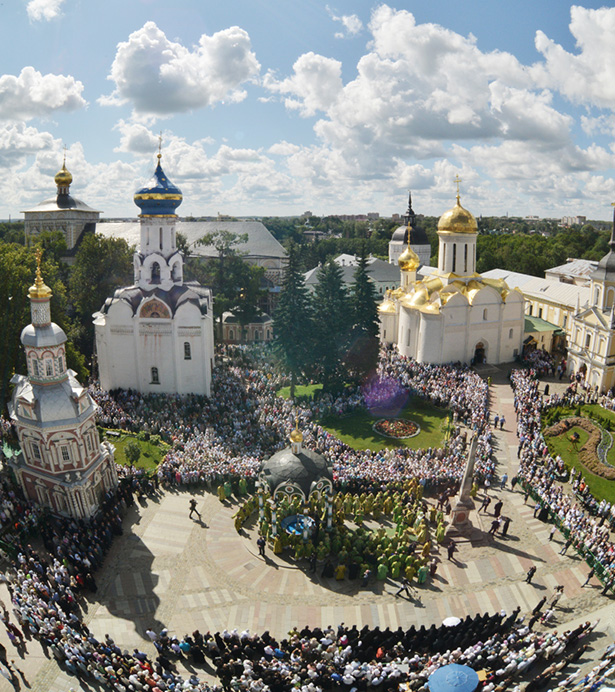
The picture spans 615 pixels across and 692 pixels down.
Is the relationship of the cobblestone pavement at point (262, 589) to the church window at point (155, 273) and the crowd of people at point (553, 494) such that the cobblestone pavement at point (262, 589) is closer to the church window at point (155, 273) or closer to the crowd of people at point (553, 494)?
the crowd of people at point (553, 494)

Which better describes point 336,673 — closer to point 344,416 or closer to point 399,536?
point 399,536

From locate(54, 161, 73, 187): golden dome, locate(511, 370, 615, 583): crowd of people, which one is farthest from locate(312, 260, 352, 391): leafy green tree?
locate(54, 161, 73, 187): golden dome

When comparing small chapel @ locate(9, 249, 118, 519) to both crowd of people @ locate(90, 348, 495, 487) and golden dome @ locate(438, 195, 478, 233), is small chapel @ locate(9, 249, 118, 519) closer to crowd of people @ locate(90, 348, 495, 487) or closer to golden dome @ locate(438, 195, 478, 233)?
crowd of people @ locate(90, 348, 495, 487)

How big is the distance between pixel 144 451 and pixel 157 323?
654 centimetres

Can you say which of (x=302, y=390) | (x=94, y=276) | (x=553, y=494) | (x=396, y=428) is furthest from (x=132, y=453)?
(x=94, y=276)

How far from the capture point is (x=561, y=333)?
33.8m

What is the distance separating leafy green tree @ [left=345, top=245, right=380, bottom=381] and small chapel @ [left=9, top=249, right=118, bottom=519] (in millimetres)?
14364

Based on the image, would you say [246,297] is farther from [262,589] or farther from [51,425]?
[262,589]

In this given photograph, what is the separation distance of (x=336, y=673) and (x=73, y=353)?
56.9 ft

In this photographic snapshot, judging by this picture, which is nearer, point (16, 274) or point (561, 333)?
point (16, 274)

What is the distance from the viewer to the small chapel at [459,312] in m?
29.6

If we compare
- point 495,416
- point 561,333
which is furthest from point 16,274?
point 561,333

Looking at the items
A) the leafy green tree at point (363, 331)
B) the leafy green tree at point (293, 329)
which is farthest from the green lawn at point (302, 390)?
the leafy green tree at point (363, 331)

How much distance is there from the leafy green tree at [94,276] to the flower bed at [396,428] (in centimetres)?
1853
